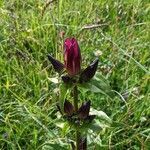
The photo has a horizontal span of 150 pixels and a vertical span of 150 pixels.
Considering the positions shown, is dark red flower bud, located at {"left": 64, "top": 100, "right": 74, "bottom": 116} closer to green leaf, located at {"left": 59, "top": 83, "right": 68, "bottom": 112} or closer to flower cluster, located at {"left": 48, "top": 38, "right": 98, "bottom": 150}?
flower cluster, located at {"left": 48, "top": 38, "right": 98, "bottom": 150}

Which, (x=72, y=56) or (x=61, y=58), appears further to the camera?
(x=61, y=58)

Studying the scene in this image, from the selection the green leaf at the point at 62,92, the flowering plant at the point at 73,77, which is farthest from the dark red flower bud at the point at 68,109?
the green leaf at the point at 62,92

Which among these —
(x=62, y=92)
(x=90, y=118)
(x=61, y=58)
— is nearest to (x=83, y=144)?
(x=90, y=118)

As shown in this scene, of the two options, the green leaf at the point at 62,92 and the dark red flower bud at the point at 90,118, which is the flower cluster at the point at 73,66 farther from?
the dark red flower bud at the point at 90,118

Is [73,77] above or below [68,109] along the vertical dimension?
above

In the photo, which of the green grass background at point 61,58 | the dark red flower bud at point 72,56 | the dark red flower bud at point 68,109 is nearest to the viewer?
the dark red flower bud at point 72,56

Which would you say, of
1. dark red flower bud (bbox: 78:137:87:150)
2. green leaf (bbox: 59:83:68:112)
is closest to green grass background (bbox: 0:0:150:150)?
dark red flower bud (bbox: 78:137:87:150)

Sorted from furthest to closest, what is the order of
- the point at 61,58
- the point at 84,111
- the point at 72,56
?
the point at 61,58
the point at 84,111
the point at 72,56

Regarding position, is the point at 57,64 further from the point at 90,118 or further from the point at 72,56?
the point at 90,118
